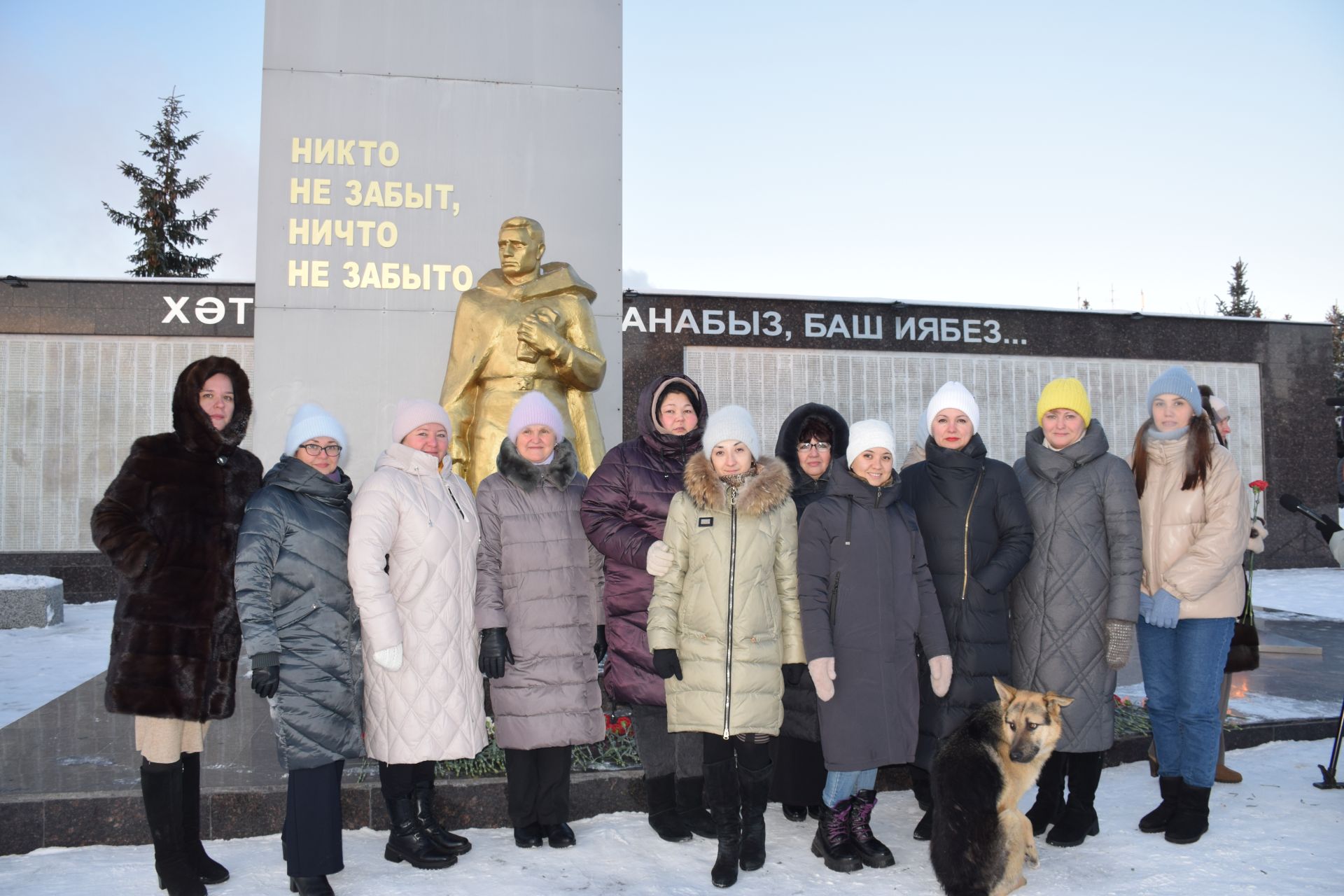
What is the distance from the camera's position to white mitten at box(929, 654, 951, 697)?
3322 mm

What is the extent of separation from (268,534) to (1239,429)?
16.5 metres

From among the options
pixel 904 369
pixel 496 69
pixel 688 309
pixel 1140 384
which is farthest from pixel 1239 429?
pixel 496 69

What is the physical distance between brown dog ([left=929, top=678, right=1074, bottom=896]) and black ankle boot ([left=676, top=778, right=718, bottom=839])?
3.02 feet

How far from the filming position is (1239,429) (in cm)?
1548

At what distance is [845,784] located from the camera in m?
3.31

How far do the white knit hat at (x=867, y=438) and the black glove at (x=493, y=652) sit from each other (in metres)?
1.42

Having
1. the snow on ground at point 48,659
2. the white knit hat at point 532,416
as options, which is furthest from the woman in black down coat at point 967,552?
the snow on ground at point 48,659

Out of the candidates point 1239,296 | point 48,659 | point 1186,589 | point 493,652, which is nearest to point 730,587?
point 493,652

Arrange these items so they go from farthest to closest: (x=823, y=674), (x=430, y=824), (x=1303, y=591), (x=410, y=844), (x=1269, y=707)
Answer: (x=1303, y=591) → (x=1269, y=707) → (x=430, y=824) → (x=410, y=844) → (x=823, y=674)

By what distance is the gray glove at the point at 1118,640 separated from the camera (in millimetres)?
3422

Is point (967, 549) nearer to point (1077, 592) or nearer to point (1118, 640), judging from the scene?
point (1077, 592)

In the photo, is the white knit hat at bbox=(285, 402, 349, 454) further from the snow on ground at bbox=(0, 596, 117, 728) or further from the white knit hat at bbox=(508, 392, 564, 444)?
the snow on ground at bbox=(0, 596, 117, 728)

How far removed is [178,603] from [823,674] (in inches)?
84.4

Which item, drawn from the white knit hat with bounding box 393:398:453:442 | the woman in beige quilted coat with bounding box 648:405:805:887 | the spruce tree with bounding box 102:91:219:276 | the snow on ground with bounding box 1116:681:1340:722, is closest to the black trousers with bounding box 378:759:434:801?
the woman in beige quilted coat with bounding box 648:405:805:887
